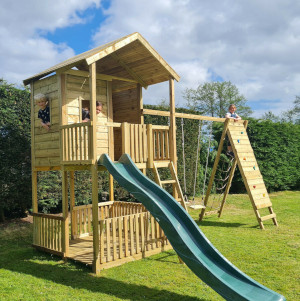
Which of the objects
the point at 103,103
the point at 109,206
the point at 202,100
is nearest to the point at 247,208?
the point at 109,206

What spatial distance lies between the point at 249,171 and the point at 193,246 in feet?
17.2

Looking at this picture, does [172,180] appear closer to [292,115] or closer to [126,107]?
[126,107]

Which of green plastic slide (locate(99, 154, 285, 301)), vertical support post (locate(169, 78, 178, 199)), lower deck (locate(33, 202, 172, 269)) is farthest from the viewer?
vertical support post (locate(169, 78, 178, 199))

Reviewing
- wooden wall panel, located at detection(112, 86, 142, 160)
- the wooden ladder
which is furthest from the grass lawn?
wooden wall panel, located at detection(112, 86, 142, 160)

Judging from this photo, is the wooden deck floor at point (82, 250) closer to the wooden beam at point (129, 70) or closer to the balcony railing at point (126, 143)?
the balcony railing at point (126, 143)

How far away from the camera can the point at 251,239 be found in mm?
7766

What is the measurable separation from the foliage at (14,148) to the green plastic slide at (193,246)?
170 inches

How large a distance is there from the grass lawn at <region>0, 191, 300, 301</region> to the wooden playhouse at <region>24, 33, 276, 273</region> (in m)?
0.41

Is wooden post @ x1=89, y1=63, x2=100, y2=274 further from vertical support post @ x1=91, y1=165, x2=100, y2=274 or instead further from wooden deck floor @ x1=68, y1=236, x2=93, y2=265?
wooden deck floor @ x1=68, y1=236, x2=93, y2=265

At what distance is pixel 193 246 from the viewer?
4.80 meters

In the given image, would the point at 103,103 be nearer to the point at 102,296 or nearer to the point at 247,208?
the point at 102,296

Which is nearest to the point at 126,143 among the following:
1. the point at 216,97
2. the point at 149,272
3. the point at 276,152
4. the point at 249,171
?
the point at 149,272

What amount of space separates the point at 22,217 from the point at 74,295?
6191 millimetres

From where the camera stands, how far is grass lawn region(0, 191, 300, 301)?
4750 millimetres
